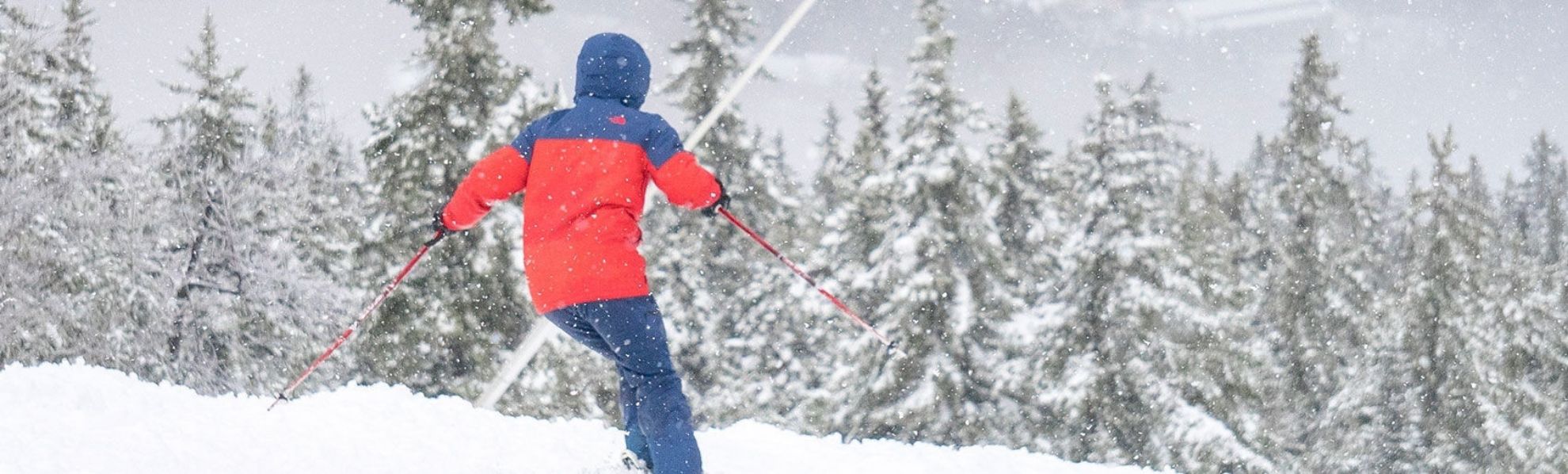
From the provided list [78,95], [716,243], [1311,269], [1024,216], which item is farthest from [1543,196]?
[78,95]

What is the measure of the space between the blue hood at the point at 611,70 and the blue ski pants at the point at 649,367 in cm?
92

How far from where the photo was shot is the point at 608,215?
4.57m

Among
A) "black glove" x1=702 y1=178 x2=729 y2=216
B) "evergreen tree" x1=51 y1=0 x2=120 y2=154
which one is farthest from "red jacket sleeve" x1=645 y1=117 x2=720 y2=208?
"evergreen tree" x1=51 y1=0 x2=120 y2=154

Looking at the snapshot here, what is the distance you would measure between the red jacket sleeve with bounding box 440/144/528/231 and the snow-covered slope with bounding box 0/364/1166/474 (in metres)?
1.43

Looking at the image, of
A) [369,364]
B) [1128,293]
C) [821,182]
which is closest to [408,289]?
[369,364]

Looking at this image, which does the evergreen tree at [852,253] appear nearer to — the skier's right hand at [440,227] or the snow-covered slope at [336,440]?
the snow-covered slope at [336,440]

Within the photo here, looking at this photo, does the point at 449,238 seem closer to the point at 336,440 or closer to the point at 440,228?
the point at 336,440

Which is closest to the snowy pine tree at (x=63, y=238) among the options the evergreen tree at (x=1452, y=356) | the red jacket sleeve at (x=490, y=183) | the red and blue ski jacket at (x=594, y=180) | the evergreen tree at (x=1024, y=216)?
the evergreen tree at (x=1024, y=216)

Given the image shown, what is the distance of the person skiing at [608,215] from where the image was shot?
4570mm

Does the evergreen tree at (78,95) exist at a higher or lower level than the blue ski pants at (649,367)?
higher

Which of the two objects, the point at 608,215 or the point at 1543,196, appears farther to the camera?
the point at 1543,196

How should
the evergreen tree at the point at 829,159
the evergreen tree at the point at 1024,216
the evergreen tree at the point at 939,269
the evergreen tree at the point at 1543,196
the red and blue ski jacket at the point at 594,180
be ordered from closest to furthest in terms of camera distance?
1. the red and blue ski jacket at the point at 594,180
2. the evergreen tree at the point at 939,269
3. the evergreen tree at the point at 1024,216
4. the evergreen tree at the point at 829,159
5. the evergreen tree at the point at 1543,196

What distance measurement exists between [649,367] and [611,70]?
1.30 metres

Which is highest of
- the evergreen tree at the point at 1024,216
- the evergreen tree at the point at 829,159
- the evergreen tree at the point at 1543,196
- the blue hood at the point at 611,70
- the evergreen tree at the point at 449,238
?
the evergreen tree at the point at 1543,196
